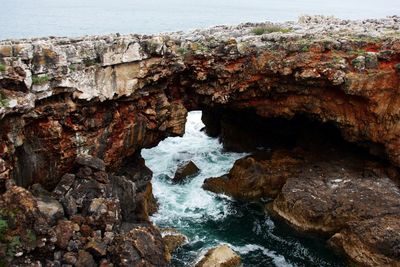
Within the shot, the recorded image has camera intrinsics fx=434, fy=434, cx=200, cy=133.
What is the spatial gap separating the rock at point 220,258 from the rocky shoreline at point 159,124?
215cm

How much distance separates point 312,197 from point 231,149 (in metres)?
10.8

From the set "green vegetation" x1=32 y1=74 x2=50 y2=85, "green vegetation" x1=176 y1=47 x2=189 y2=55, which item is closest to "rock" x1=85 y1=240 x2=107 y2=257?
"green vegetation" x1=32 y1=74 x2=50 y2=85

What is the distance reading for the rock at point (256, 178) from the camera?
1018 inches

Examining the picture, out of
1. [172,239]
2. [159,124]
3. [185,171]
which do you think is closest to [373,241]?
[172,239]

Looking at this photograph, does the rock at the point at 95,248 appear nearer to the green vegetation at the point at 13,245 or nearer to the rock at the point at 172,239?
the green vegetation at the point at 13,245

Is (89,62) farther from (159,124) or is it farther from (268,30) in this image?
(268,30)

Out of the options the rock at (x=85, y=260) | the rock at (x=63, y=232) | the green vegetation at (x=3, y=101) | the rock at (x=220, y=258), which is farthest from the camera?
the rock at (x=220, y=258)

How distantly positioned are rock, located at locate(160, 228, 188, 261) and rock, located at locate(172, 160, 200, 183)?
22.9ft

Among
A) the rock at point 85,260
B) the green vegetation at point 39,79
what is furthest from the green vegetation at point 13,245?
the green vegetation at point 39,79

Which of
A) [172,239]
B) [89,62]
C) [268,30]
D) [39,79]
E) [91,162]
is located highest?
[268,30]

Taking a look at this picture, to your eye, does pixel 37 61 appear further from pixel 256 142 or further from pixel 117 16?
pixel 117 16

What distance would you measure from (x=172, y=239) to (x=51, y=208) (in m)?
6.63

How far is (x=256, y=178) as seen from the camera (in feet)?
85.0

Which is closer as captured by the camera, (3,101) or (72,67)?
(3,101)
